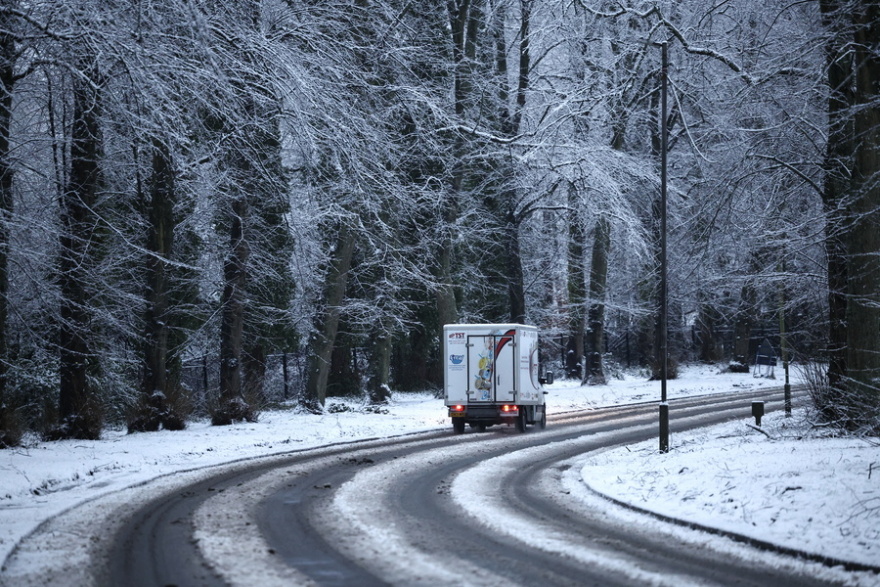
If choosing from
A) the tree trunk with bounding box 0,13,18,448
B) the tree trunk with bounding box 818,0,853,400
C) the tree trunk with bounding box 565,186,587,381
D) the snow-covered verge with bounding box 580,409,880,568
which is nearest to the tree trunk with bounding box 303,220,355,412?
the tree trunk with bounding box 565,186,587,381

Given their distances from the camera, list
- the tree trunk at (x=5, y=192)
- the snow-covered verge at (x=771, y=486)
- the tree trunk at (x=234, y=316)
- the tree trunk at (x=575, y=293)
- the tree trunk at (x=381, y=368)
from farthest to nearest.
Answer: the tree trunk at (x=575, y=293), the tree trunk at (x=381, y=368), the tree trunk at (x=234, y=316), the tree trunk at (x=5, y=192), the snow-covered verge at (x=771, y=486)

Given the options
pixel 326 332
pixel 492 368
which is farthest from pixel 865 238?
pixel 326 332

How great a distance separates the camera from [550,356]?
5494 centimetres

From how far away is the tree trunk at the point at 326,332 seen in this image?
103 feet

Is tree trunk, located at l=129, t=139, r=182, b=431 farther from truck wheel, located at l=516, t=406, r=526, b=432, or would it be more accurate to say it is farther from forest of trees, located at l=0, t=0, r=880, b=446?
truck wheel, located at l=516, t=406, r=526, b=432

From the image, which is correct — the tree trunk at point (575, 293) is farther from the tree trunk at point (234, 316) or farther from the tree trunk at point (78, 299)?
the tree trunk at point (78, 299)

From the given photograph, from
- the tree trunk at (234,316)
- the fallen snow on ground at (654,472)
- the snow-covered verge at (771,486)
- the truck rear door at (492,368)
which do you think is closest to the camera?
the snow-covered verge at (771,486)

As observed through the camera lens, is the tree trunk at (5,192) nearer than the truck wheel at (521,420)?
Yes

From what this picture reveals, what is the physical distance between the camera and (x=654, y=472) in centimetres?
1529

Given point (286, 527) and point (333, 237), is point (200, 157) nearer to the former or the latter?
point (333, 237)

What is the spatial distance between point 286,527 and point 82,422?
40.0 feet

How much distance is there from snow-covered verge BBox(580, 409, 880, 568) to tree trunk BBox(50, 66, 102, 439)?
11218 millimetres

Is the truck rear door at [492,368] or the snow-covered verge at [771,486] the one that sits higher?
the truck rear door at [492,368]

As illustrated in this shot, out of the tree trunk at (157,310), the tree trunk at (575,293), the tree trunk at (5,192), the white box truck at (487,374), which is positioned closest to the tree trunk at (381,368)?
the tree trunk at (575,293)
